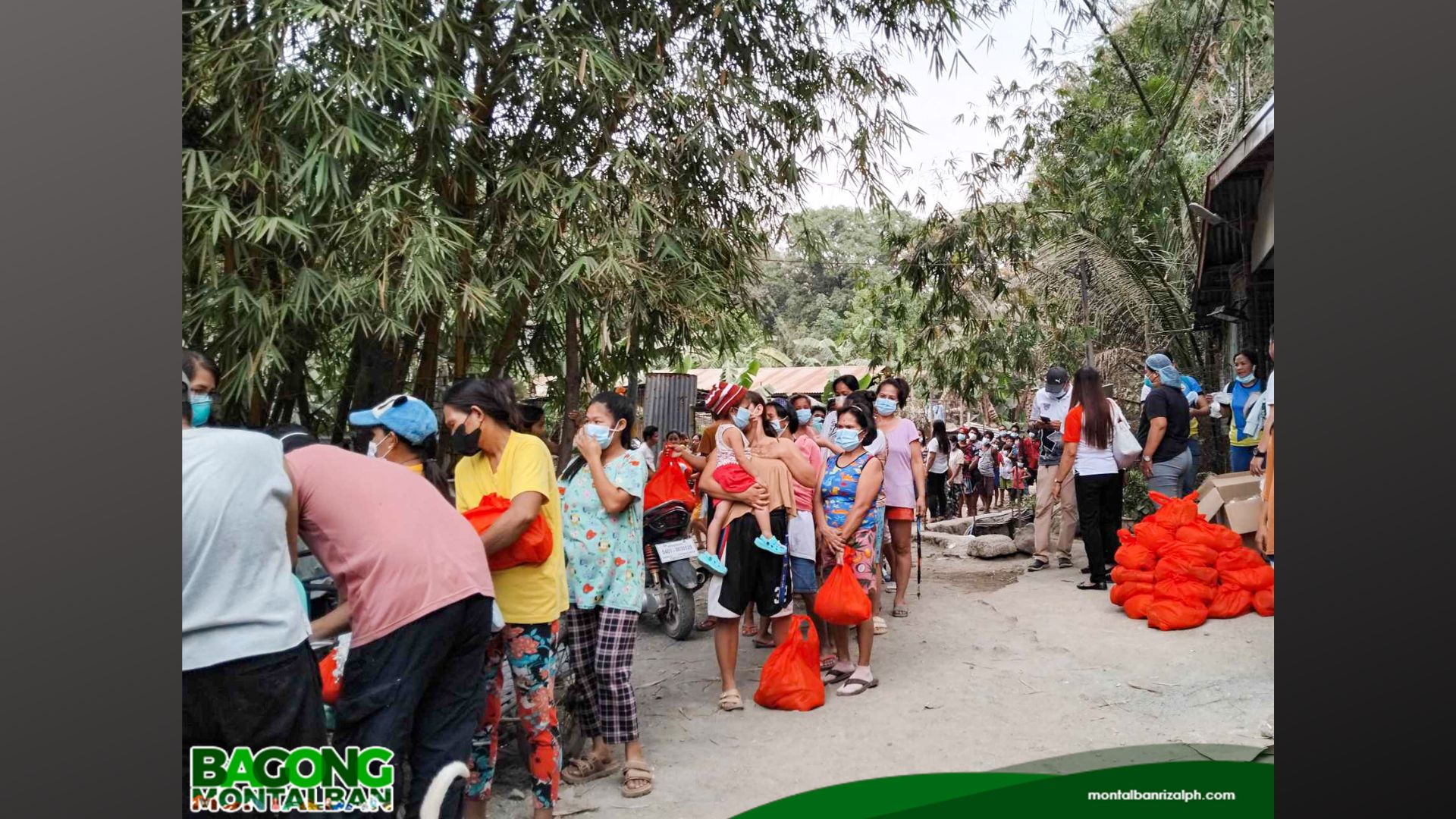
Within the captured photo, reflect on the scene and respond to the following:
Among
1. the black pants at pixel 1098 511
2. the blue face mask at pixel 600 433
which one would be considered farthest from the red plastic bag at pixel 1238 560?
the blue face mask at pixel 600 433

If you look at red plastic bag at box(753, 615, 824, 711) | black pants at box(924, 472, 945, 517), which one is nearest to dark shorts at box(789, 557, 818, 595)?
red plastic bag at box(753, 615, 824, 711)

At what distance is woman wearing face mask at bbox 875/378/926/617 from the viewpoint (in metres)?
6.86

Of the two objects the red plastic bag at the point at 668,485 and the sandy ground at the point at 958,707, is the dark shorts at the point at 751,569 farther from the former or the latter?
the red plastic bag at the point at 668,485

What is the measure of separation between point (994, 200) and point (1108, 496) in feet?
6.93

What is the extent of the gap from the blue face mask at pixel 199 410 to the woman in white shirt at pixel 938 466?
1072 centimetres

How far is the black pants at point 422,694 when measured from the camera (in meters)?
2.90

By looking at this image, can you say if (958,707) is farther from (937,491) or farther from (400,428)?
(937,491)

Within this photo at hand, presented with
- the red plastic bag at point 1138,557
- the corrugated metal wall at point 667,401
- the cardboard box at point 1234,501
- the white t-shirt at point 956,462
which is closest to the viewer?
the cardboard box at point 1234,501

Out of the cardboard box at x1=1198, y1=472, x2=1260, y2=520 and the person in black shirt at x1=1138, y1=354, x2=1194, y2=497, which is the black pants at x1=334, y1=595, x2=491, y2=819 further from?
the person in black shirt at x1=1138, y1=354, x2=1194, y2=497

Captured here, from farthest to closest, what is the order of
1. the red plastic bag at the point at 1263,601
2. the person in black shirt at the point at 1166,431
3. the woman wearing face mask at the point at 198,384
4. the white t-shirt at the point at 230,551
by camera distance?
1. the person in black shirt at the point at 1166,431
2. the red plastic bag at the point at 1263,601
3. the woman wearing face mask at the point at 198,384
4. the white t-shirt at the point at 230,551

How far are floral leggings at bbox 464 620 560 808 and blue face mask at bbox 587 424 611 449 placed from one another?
82 centimetres

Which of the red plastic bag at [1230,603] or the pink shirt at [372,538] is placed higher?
the pink shirt at [372,538]

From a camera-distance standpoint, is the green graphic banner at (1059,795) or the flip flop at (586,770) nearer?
the green graphic banner at (1059,795)
